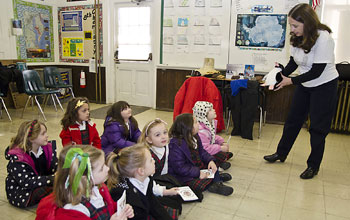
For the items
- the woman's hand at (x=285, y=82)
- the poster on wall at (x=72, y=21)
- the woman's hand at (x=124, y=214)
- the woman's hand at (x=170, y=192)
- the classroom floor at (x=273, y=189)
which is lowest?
the classroom floor at (x=273, y=189)

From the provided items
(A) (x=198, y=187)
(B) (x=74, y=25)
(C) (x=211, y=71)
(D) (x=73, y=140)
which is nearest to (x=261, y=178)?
(A) (x=198, y=187)

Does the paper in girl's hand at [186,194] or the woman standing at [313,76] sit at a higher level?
the woman standing at [313,76]

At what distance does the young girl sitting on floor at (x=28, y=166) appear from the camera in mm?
1944

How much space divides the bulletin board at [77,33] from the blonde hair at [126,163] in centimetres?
482

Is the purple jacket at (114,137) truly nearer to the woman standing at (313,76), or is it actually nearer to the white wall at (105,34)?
the woman standing at (313,76)

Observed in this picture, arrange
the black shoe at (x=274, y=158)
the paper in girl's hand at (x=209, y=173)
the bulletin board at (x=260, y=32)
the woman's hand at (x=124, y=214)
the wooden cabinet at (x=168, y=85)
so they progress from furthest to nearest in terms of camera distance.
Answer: the wooden cabinet at (x=168, y=85) < the bulletin board at (x=260, y=32) < the black shoe at (x=274, y=158) < the paper in girl's hand at (x=209, y=173) < the woman's hand at (x=124, y=214)

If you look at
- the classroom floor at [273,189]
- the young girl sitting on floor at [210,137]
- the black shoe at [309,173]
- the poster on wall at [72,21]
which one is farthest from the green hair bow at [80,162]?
the poster on wall at [72,21]

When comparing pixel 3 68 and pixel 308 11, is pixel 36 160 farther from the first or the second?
pixel 3 68

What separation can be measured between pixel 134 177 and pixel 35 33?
537 centimetres

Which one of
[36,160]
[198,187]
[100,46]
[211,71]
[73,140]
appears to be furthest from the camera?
[100,46]

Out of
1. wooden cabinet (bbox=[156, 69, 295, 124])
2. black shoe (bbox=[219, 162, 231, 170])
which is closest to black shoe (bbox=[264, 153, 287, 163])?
black shoe (bbox=[219, 162, 231, 170])

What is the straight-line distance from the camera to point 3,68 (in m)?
4.65

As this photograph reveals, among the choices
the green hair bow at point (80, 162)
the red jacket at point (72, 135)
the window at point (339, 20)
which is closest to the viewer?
the green hair bow at point (80, 162)

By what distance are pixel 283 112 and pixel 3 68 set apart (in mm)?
4520
